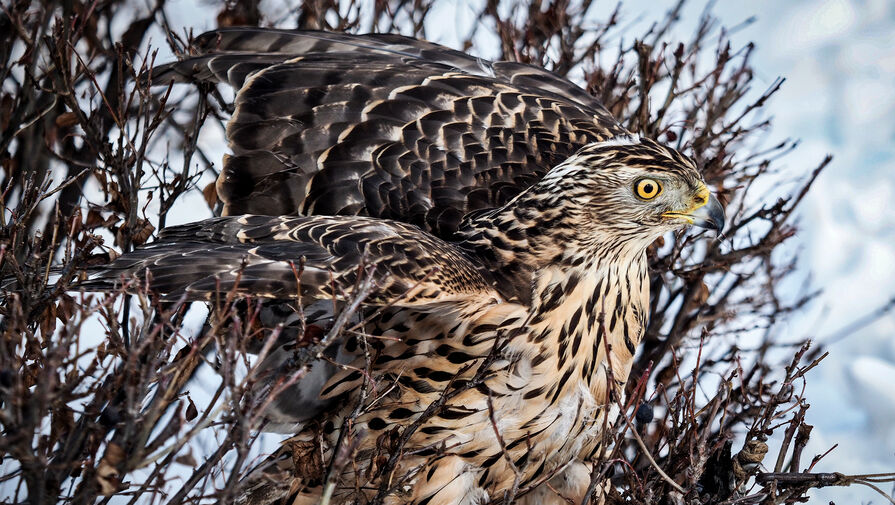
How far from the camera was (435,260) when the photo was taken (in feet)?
8.78

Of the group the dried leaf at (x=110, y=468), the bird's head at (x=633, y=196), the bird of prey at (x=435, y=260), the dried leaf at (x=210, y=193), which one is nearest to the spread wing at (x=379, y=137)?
the bird of prey at (x=435, y=260)

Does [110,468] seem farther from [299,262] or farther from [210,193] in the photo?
[210,193]

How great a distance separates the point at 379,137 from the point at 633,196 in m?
1.10

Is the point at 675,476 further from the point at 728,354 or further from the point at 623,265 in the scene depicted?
the point at 728,354

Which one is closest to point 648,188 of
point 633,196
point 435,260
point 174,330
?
point 633,196

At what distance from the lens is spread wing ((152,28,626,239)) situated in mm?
3412

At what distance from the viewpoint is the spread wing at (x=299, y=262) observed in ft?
7.85

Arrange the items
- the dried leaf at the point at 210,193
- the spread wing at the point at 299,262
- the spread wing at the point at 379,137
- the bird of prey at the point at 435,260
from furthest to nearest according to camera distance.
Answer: the dried leaf at the point at 210,193 → the spread wing at the point at 379,137 → the bird of prey at the point at 435,260 → the spread wing at the point at 299,262

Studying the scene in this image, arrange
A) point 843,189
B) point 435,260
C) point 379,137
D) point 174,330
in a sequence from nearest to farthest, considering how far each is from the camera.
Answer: point 174,330, point 435,260, point 379,137, point 843,189

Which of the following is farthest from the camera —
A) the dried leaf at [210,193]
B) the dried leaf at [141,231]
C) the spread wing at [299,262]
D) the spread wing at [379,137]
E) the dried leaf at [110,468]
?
the dried leaf at [210,193]

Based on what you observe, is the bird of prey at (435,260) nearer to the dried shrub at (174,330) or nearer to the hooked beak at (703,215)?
the hooked beak at (703,215)

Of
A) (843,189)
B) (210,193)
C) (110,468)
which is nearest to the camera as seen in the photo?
(110,468)

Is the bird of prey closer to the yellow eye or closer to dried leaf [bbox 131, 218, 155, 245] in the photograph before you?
the yellow eye

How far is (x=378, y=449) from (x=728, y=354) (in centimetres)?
236
